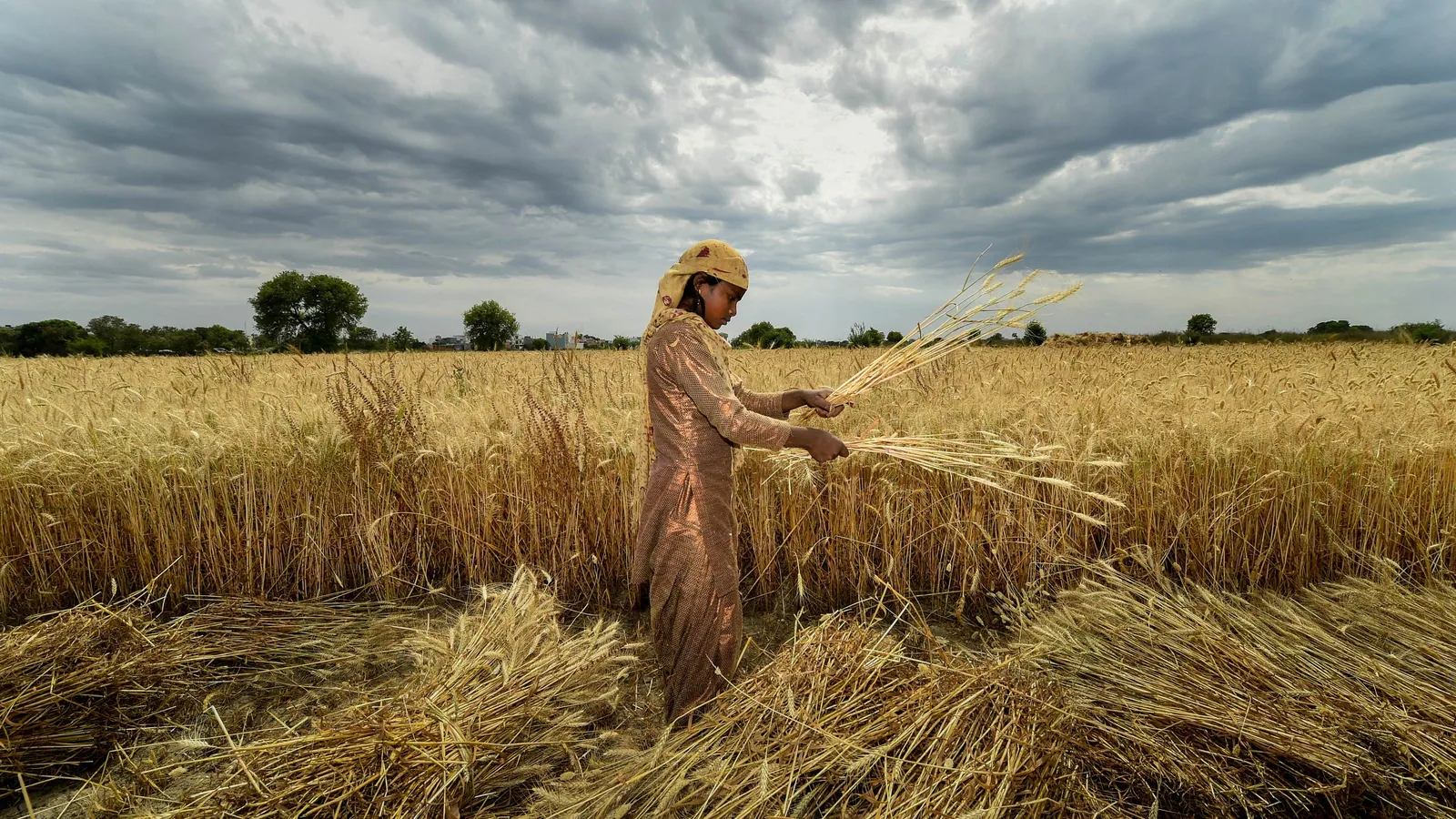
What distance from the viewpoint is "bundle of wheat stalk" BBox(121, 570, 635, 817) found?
1.43 m

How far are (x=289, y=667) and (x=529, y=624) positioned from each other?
4.40 feet

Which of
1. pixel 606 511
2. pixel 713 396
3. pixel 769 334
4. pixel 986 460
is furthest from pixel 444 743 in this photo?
pixel 769 334

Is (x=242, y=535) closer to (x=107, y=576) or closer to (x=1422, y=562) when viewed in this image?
(x=107, y=576)

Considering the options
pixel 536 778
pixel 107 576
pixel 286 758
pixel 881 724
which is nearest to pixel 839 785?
pixel 881 724

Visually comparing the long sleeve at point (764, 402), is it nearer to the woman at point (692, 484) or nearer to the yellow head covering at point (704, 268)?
the woman at point (692, 484)

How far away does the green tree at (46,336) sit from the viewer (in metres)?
41.4

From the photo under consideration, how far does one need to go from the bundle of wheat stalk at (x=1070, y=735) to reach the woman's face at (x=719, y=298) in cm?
98

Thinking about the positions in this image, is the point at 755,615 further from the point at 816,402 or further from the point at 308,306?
the point at 308,306

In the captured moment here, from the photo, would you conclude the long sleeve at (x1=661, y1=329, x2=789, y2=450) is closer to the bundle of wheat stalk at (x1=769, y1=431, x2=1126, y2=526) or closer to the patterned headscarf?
the patterned headscarf

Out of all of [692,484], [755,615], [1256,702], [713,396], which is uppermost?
[713,396]

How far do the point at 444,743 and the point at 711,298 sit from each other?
4.41ft

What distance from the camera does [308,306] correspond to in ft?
182

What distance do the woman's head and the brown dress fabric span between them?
0.37ft

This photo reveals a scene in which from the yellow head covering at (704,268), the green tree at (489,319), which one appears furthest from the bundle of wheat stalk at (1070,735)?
the green tree at (489,319)
